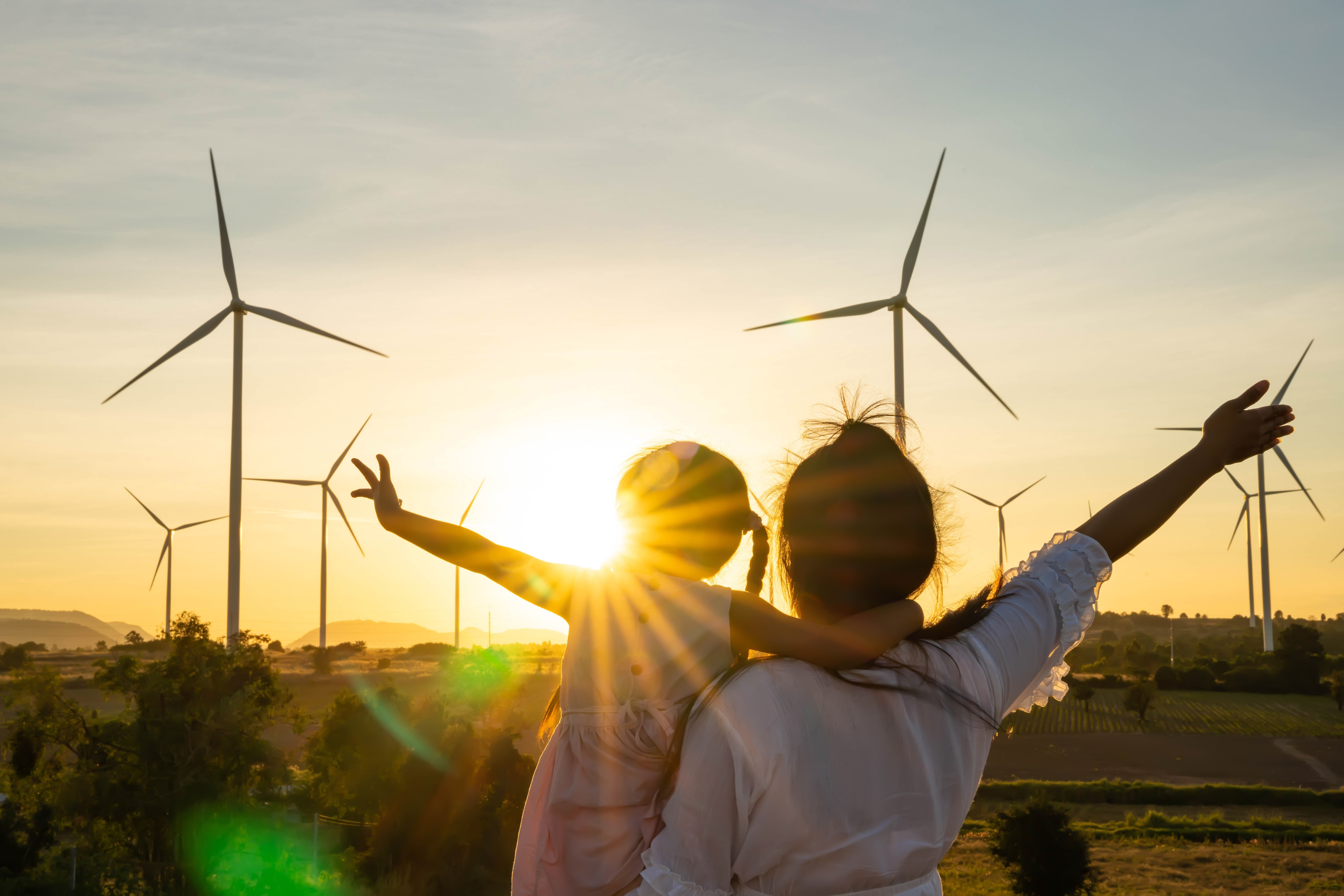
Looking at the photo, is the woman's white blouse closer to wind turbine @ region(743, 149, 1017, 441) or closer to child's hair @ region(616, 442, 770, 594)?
child's hair @ region(616, 442, 770, 594)

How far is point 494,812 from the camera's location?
176 ft

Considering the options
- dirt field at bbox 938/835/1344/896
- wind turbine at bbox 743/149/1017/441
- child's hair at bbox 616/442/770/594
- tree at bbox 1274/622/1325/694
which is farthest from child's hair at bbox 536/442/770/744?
tree at bbox 1274/622/1325/694

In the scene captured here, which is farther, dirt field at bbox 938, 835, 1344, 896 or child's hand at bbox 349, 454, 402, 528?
dirt field at bbox 938, 835, 1344, 896

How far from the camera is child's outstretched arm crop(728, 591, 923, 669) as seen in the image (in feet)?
10.2

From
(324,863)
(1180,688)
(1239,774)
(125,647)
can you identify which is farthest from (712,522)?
(1180,688)

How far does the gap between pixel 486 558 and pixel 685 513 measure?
93cm

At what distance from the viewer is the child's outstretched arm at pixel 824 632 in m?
3.11

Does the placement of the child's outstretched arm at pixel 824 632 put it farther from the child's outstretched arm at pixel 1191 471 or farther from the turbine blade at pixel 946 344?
the turbine blade at pixel 946 344

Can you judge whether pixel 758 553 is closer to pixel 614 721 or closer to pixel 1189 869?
pixel 614 721

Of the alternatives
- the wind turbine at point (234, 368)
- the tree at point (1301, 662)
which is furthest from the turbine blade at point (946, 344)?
the tree at point (1301, 662)

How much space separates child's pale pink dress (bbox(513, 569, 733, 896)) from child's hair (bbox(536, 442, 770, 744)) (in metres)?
0.62

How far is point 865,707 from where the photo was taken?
306cm

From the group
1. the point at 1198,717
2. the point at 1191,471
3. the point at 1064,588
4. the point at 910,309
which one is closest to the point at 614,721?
the point at 1064,588

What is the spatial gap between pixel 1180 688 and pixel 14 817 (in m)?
137
